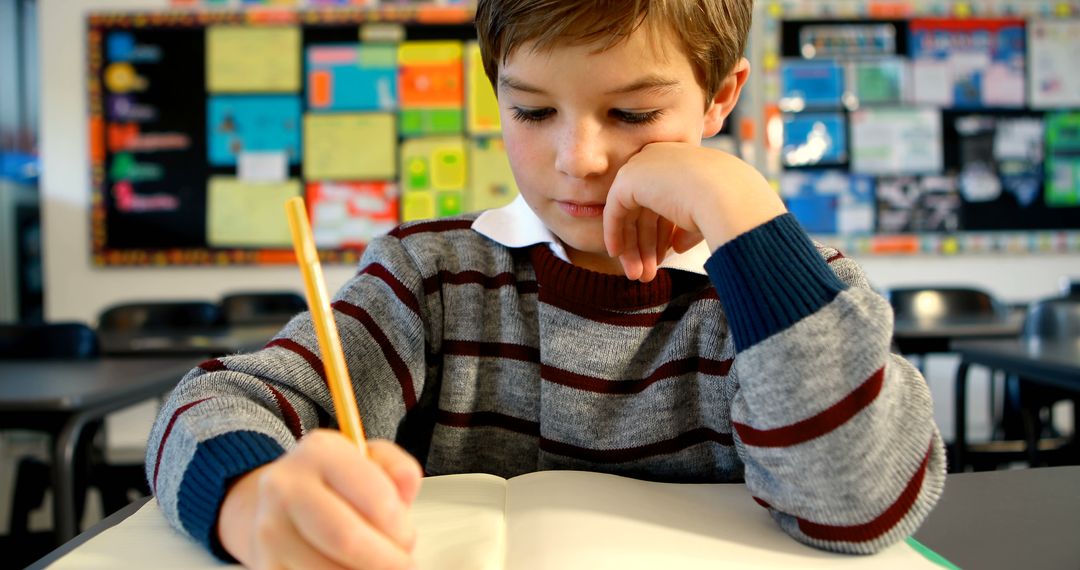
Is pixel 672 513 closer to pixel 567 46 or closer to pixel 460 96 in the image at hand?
pixel 567 46

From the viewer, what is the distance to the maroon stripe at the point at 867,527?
18.8 inches

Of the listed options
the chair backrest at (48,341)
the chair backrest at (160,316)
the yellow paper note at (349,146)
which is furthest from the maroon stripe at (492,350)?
the yellow paper note at (349,146)

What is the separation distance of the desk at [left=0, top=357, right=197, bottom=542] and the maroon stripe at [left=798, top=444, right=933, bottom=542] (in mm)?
1135

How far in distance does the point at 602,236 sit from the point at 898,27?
3.43 metres

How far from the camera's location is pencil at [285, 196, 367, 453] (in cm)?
36

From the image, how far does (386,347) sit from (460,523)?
0.96ft

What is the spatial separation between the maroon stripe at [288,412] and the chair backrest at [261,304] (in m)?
2.42

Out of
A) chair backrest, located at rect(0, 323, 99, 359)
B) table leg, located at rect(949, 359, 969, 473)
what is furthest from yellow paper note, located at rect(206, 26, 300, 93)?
table leg, located at rect(949, 359, 969, 473)

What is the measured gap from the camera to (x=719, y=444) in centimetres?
74

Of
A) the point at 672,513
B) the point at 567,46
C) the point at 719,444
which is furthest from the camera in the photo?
the point at 719,444

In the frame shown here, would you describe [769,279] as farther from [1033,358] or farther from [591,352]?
[1033,358]

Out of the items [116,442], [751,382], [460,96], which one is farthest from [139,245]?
[751,382]

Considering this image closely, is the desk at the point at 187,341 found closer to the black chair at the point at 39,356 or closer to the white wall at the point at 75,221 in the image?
the black chair at the point at 39,356

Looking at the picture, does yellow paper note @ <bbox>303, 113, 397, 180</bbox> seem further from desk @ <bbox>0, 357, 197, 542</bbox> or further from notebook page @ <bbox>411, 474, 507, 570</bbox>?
notebook page @ <bbox>411, 474, 507, 570</bbox>
